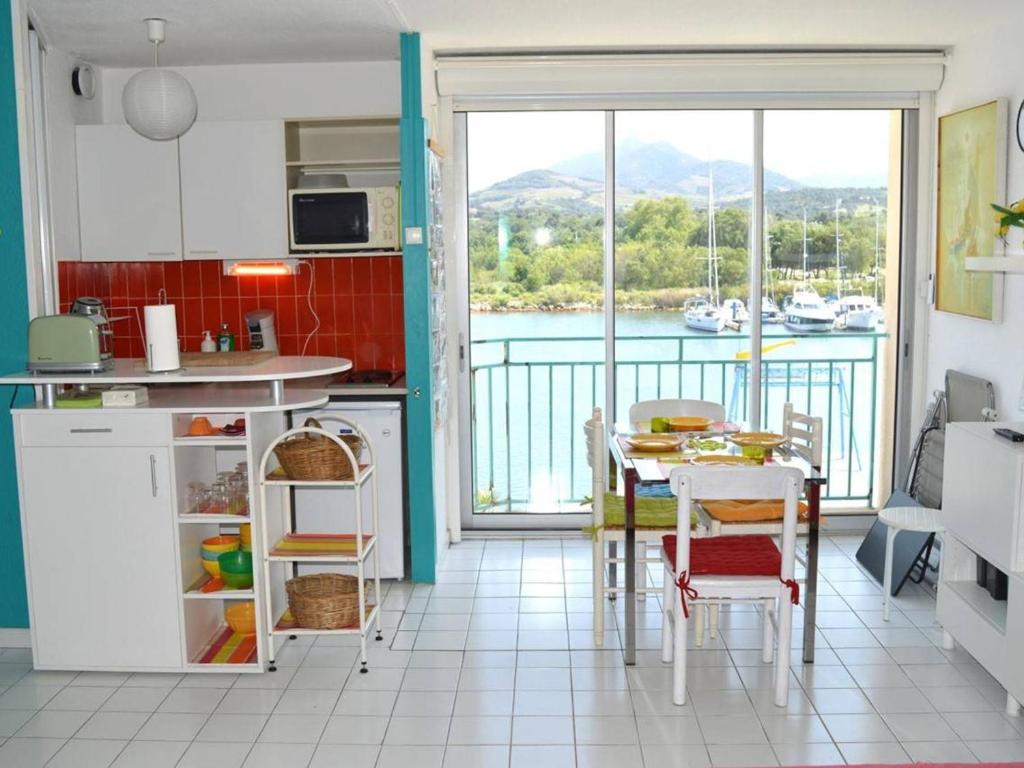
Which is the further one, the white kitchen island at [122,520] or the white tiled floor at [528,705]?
the white kitchen island at [122,520]

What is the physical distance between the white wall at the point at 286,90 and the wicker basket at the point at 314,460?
2.00 metres

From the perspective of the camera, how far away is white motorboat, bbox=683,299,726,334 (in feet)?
18.0

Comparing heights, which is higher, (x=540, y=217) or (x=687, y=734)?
(x=540, y=217)

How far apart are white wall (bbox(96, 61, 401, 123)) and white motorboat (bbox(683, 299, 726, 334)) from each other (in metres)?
1.85

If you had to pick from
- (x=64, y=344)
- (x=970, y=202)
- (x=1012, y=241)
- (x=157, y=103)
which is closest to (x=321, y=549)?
(x=64, y=344)

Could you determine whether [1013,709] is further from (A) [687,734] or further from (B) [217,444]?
(B) [217,444]

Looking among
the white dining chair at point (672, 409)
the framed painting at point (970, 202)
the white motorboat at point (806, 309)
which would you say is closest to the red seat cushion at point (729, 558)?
the white dining chair at point (672, 409)

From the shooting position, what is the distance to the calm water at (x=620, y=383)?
218 inches

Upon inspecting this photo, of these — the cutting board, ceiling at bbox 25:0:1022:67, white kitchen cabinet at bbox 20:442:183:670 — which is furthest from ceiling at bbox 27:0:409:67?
white kitchen cabinet at bbox 20:442:183:670

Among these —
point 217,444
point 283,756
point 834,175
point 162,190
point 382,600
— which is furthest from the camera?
point 834,175

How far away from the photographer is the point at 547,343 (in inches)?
220

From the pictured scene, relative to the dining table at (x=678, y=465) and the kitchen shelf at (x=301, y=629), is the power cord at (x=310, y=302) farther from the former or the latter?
the dining table at (x=678, y=465)

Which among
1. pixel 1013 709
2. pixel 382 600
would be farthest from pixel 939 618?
pixel 382 600

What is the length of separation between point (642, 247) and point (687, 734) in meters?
2.85
